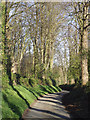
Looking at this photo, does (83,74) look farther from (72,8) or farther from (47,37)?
(47,37)

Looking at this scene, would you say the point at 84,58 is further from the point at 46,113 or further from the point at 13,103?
the point at 13,103

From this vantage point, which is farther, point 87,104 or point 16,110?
point 87,104

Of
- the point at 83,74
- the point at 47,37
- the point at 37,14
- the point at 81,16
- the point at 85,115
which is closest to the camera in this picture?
the point at 85,115

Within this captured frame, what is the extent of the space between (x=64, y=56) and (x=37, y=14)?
2264 centimetres

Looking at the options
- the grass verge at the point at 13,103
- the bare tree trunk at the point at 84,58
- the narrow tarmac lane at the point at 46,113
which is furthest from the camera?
the bare tree trunk at the point at 84,58

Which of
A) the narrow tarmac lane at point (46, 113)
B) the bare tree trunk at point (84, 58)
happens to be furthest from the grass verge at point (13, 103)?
the bare tree trunk at point (84, 58)

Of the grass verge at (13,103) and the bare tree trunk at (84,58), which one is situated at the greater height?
the bare tree trunk at (84,58)

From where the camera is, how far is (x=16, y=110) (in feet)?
35.9

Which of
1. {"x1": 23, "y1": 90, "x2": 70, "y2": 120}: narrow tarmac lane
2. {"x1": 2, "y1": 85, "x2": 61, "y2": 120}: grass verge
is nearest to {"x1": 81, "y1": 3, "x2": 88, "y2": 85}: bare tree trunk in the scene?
{"x1": 23, "y1": 90, "x2": 70, "y2": 120}: narrow tarmac lane

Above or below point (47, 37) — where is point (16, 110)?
below

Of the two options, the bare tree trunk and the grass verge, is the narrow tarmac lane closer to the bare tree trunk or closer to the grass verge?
the grass verge

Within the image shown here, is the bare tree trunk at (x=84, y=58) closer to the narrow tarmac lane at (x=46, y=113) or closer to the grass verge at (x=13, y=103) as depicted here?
the narrow tarmac lane at (x=46, y=113)

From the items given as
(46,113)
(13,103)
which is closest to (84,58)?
(46,113)

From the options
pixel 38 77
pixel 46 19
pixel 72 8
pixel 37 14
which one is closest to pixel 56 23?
pixel 46 19
